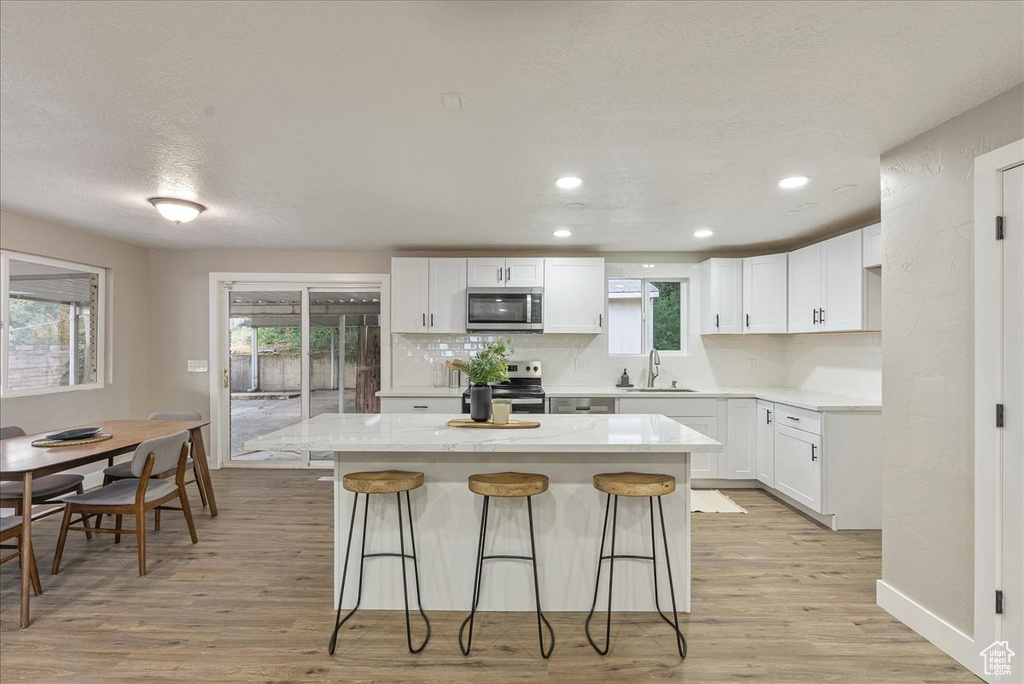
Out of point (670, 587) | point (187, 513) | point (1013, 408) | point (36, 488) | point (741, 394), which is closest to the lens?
point (1013, 408)

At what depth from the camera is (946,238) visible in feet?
7.09

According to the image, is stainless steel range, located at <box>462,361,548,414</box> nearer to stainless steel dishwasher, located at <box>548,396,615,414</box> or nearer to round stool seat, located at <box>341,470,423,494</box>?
stainless steel dishwasher, located at <box>548,396,615,414</box>

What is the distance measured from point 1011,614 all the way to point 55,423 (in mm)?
6277

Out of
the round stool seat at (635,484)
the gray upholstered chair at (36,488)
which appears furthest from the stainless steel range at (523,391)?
the gray upholstered chair at (36,488)

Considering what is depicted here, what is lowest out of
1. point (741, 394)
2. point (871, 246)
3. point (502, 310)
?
point (741, 394)

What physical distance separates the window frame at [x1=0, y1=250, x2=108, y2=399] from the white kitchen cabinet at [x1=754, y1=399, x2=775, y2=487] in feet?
20.2

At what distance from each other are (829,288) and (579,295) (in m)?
2.11

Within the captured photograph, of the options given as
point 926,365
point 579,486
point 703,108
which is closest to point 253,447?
point 579,486

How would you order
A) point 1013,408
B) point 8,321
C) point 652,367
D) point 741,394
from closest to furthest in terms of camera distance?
point 1013,408, point 8,321, point 741,394, point 652,367

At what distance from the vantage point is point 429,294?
16.2ft

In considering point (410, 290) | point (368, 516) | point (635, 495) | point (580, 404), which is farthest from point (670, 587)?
point (410, 290)

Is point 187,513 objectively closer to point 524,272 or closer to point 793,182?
point 524,272

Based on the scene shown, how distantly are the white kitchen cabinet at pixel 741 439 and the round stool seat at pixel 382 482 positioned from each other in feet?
10.8

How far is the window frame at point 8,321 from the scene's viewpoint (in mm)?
3832
